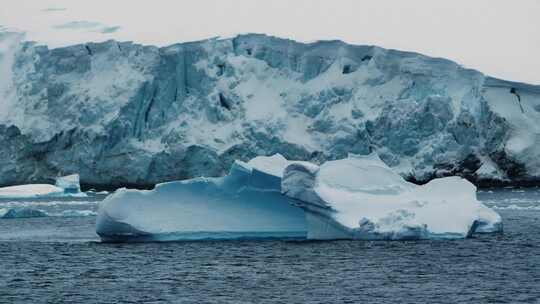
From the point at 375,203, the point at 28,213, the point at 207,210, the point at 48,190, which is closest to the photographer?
the point at 207,210

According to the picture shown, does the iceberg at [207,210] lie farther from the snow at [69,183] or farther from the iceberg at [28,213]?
the snow at [69,183]

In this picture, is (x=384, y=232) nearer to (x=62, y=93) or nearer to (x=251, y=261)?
(x=251, y=261)

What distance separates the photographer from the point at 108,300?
496 inches

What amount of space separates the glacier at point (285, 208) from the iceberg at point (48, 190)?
1892 centimetres

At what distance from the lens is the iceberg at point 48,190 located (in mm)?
37062

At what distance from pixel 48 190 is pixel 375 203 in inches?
858

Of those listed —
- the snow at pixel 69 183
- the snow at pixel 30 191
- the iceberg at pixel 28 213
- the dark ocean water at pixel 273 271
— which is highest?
the snow at pixel 69 183

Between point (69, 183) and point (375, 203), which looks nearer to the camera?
point (375, 203)

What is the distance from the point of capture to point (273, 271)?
1510cm

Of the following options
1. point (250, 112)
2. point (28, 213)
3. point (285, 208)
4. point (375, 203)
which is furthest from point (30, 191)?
point (375, 203)

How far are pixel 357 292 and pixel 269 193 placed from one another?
5.64 metres

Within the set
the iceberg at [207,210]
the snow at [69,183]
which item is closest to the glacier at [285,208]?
the iceberg at [207,210]

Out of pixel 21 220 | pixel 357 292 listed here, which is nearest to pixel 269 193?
pixel 357 292

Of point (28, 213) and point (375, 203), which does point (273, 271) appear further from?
point (28, 213)
